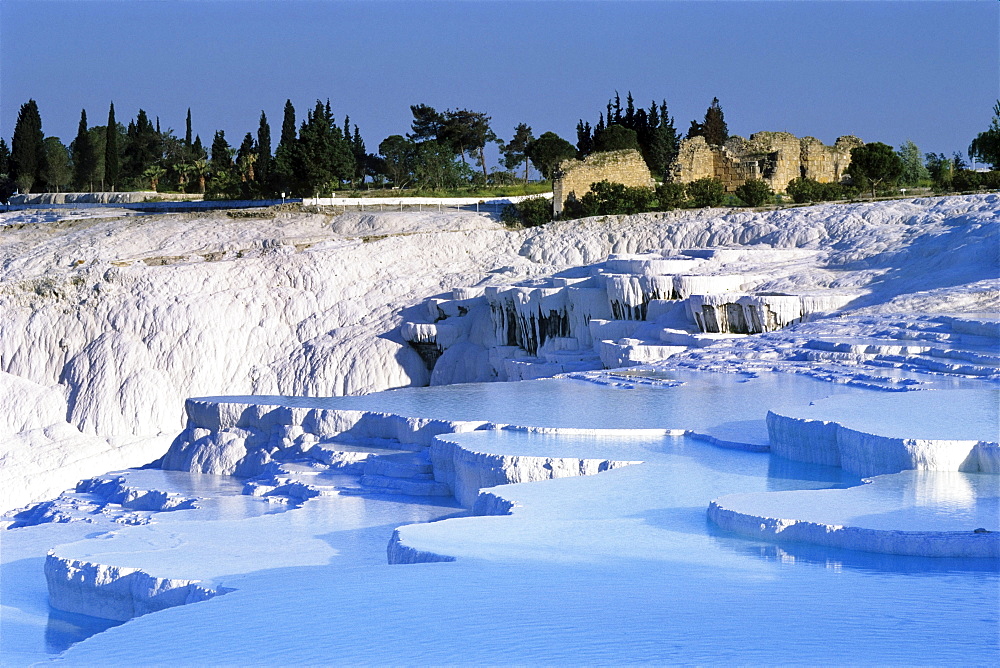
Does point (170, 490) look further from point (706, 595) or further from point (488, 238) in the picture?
point (488, 238)

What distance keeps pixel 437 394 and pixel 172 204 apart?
21.2 metres

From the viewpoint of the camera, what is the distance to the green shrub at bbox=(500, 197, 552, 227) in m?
28.5

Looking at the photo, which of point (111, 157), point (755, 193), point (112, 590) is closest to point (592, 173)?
point (755, 193)

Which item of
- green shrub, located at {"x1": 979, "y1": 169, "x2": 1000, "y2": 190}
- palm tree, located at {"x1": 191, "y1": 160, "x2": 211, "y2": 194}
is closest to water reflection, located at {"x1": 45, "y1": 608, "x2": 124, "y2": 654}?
green shrub, located at {"x1": 979, "y1": 169, "x2": 1000, "y2": 190}

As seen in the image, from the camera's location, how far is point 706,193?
2769 cm

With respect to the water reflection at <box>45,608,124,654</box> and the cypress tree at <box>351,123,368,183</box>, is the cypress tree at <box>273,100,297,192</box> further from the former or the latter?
the water reflection at <box>45,608,124,654</box>

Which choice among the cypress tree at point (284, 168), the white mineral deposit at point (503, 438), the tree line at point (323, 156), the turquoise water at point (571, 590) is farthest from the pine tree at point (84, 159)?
the turquoise water at point (571, 590)

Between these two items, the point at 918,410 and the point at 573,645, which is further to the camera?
the point at 918,410

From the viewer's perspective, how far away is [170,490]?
1480 cm

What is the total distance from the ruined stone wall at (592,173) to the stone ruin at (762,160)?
109 centimetres

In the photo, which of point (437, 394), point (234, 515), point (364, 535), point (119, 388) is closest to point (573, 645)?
point (364, 535)

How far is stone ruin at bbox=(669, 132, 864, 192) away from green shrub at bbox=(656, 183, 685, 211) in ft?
8.74

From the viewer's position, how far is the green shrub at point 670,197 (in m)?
27.8

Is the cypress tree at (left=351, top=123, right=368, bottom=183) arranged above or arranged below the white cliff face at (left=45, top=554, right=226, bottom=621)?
above
